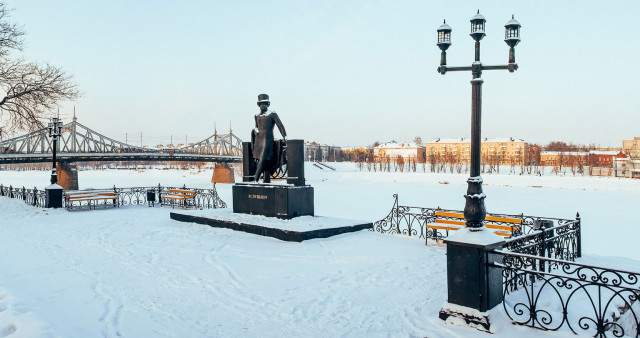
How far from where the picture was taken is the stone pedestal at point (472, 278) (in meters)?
4.81

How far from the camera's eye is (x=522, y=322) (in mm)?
4734

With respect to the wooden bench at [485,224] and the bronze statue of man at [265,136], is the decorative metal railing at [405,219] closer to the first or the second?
the wooden bench at [485,224]

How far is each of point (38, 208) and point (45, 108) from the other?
24.5 ft

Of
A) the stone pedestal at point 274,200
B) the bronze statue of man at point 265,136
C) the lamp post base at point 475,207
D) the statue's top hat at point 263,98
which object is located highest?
the statue's top hat at point 263,98

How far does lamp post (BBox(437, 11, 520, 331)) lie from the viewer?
4832 millimetres

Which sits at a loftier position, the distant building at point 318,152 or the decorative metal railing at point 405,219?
the distant building at point 318,152

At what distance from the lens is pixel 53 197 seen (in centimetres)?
→ 1758

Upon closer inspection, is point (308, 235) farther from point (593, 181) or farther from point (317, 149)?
point (317, 149)

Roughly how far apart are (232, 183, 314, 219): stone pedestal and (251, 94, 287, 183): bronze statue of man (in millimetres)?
692

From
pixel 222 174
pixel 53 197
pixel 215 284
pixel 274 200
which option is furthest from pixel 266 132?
pixel 222 174

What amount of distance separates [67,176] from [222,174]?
19.4 m

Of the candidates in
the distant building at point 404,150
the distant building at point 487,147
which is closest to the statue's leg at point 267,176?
the distant building at point 487,147

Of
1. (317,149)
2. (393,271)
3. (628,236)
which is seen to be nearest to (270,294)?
(393,271)

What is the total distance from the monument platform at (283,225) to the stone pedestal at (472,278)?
4768 millimetres
